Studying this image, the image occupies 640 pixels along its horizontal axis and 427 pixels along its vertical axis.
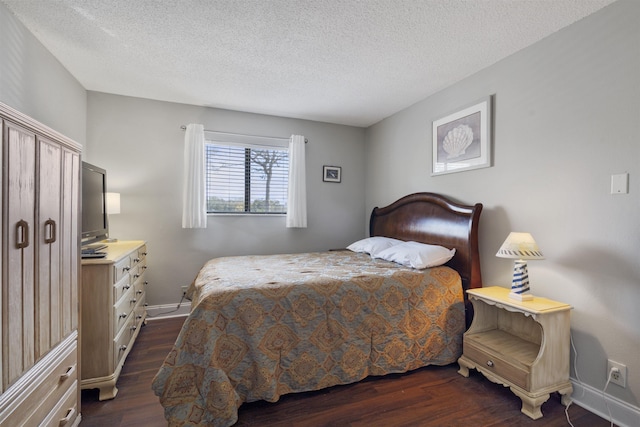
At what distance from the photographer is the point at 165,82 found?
282cm

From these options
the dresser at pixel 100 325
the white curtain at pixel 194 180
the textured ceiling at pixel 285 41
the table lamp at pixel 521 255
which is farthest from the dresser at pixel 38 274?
the table lamp at pixel 521 255

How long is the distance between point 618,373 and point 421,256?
4.19 feet

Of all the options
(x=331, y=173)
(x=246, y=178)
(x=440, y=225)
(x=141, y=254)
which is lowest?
(x=141, y=254)

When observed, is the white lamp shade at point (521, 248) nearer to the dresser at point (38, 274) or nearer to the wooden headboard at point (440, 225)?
the wooden headboard at point (440, 225)

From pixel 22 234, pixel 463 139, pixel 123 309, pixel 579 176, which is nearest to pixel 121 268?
pixel 123 309

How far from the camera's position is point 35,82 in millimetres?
2135

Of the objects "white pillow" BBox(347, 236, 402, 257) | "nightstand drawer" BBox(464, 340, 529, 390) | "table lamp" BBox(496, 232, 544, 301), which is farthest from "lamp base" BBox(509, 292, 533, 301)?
"white pillow" BBox(347, 236, 402, 257)

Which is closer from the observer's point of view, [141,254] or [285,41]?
[285,41]

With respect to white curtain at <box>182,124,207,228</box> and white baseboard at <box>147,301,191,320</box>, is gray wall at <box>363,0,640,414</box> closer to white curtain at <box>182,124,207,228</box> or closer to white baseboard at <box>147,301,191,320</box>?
white curtain at <box>182,124,207,228</box>

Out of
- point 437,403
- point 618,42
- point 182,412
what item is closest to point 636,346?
point 437,403

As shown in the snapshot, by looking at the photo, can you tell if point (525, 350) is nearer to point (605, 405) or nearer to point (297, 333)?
point (605, 405)

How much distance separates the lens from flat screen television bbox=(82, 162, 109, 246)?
2150 mm

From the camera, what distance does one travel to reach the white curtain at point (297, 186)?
371cm

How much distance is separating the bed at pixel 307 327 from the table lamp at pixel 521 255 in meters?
0.46
